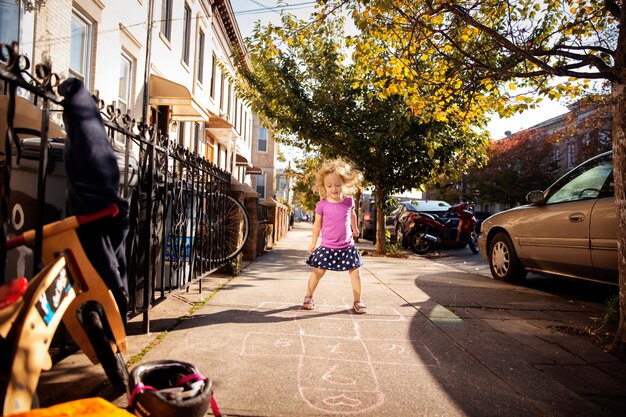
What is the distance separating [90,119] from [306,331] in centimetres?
242

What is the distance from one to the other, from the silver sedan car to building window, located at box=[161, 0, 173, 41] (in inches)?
419

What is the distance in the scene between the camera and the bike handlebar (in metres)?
1.87

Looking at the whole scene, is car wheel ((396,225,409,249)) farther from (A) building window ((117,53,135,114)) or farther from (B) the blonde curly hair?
(B) the blonde curly hair

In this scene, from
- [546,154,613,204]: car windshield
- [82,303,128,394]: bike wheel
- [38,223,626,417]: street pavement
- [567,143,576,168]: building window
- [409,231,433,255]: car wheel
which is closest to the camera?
[82,303,128,394]: bike wheel

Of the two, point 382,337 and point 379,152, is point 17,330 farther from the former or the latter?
point 379,152

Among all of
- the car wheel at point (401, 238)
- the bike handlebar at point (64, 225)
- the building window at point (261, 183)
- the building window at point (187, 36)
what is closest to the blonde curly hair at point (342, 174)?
the bike handlebar at point (64, 225)

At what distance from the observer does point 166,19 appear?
12.5 metres

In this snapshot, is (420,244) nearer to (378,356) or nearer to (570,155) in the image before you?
(378,356)

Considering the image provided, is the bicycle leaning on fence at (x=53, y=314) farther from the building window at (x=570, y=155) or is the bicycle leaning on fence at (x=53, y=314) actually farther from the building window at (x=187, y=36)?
the building window at (x=570, y=155)

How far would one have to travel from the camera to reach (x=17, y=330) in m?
1.47

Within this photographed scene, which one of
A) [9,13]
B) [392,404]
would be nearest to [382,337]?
[392,404]

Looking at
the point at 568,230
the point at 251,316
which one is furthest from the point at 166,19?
the point at 568,230

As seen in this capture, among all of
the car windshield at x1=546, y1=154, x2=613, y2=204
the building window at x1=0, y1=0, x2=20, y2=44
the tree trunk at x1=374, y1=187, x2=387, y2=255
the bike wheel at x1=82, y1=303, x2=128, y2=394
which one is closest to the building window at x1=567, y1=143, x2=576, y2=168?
the tree trunk at x1=374, y1=187, x2=387, y2=255

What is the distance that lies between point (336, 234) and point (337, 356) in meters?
1.80
